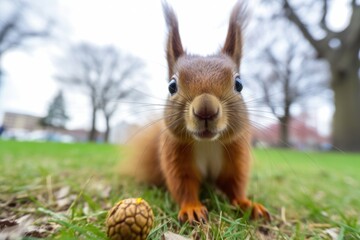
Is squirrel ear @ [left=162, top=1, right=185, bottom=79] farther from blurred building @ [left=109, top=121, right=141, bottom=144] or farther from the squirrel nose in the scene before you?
blurred building @ [left=109, top=121, right=141, bottom=144]

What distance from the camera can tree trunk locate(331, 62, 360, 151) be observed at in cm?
1002

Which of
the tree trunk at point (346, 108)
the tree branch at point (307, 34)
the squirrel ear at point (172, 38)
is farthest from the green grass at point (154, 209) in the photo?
the tree branch at point (307, 34)

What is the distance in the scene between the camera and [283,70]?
1634 centimetres

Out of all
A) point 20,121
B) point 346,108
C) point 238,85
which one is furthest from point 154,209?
point 346,108

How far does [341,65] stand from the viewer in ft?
33.8

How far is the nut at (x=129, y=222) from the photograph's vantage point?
2.66 feet

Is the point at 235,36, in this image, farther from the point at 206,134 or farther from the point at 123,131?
the point at 123,131

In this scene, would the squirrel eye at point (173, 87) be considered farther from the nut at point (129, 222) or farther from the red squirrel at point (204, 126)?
the nut at point (129, 222)

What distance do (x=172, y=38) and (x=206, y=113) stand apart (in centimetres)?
64

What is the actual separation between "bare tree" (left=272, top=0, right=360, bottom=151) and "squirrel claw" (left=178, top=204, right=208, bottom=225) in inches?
401

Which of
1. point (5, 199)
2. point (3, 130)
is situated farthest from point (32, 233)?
point (3, 130)

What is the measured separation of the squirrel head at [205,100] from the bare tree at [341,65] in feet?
32.1

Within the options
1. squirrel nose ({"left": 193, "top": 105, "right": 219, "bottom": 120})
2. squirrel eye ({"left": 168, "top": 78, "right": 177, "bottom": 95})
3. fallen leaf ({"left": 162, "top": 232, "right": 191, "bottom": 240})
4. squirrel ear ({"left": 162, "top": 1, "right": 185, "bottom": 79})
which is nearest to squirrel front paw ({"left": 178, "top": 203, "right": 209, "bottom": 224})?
fallen leaf ({"left": 162, "top": 232, "right": 191, "bottom": 240})

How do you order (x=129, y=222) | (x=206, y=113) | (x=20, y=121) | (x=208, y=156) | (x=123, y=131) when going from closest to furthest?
(x=129, y=222) → (x=206, y=113) → (x=208, y=156) → (x=20, y=121) → (x=123, y=131)
